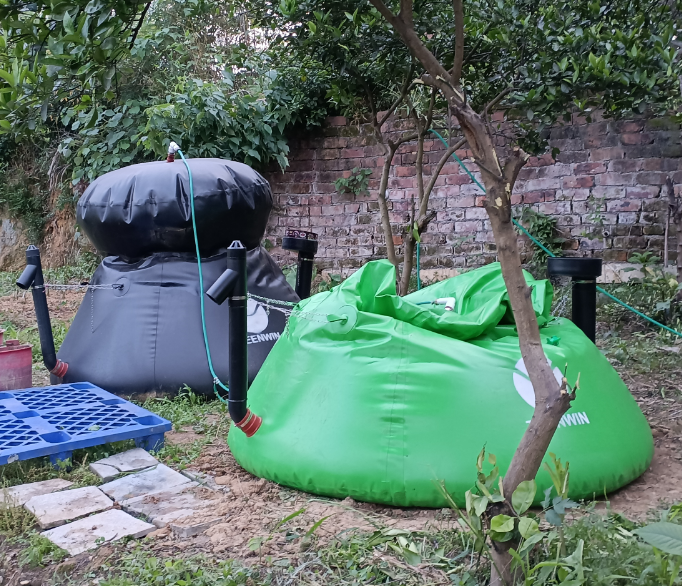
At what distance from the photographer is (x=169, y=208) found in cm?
341

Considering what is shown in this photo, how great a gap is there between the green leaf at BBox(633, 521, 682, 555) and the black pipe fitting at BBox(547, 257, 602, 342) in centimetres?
160

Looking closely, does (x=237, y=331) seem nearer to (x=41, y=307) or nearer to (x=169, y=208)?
(x=169, y=208)

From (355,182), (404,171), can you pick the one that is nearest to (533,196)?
(404,171)

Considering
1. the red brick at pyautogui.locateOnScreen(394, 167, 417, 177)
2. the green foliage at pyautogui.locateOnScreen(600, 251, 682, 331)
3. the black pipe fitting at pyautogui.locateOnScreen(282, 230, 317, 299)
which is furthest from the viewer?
the red brick at pyautogui.locateOnScreen(394, 167, 417, 177)

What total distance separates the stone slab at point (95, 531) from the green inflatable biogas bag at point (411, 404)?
482 mm

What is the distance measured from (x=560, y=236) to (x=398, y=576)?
13.9 ft

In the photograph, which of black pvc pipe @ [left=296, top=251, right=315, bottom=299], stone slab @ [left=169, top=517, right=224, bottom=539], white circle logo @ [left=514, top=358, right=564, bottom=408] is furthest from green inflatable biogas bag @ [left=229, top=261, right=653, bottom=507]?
black pvc pipe @ [left=296, top=251, right=315, bottom=299]

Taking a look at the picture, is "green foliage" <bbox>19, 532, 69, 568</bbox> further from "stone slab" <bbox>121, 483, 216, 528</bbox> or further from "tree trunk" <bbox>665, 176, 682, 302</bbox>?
"tree trunk" <bbox>665, 176, 682, 302</bbox>

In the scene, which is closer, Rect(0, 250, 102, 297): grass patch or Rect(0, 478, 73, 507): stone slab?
Rect(0, 478, 73, 507): stone slab

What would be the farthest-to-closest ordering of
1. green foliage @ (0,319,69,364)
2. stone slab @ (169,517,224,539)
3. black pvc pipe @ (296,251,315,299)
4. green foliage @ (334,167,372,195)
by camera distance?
green foliage @ (334,167,372,195) → green foliage @ (0,319,69,364) → black pvc pipe @ (296,251,315,299) → stone slab @ (169,517,224,539)

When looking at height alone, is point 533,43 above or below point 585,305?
above

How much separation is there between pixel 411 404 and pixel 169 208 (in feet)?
6.52

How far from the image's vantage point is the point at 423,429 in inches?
78.3

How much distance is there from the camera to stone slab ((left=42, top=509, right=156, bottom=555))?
1789 mm
